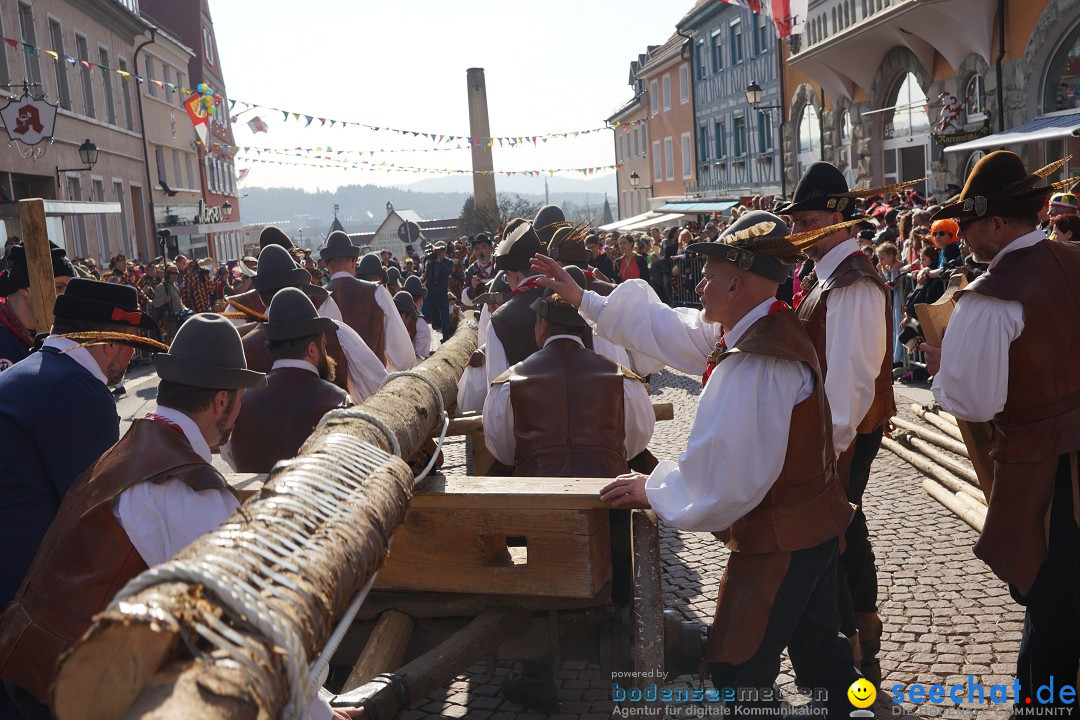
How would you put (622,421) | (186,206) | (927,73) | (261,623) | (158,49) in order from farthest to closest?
(186,206) < (158,49) < (927,73) < (622,421) < (261,623)

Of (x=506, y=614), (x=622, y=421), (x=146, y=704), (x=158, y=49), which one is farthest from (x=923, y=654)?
(x=158, y=49)

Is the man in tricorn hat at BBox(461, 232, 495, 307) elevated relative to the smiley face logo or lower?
elevated

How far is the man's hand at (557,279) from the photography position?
11.9ft

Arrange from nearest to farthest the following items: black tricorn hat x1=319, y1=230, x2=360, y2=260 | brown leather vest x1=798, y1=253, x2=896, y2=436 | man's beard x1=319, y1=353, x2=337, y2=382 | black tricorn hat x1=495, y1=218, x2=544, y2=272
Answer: brown leather vest x1=798, y1=253, x2=896, y2=436 → man's beard x1=319, y1=353, x2=337, y2=382 → black tricorn hat x1=495, y1=218, x2=544, y2=272 → black tricorn hat x1=319, y1=230, x2=360, y2=260

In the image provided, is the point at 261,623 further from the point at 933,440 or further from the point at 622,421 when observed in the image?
the point at 933,440

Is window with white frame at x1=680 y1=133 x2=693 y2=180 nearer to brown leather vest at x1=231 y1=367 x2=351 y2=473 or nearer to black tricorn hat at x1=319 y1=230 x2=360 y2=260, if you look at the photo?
black tricorn hat at x1=319 y1=230 x2=360 y2=260

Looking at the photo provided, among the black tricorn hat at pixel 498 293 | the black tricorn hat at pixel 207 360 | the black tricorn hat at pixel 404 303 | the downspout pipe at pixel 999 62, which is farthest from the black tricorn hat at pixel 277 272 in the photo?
the downspout pipe at pixel 999 62

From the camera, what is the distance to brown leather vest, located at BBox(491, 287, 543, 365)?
17.4 ft

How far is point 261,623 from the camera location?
1.58 m

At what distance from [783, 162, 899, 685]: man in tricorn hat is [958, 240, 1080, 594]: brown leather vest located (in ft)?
1.80

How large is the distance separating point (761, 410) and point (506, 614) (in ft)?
3.76

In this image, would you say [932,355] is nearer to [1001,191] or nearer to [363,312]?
[1001,191]

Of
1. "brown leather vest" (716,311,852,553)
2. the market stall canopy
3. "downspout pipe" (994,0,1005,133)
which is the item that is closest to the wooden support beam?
"brown leather vest" (716,311,852,553)

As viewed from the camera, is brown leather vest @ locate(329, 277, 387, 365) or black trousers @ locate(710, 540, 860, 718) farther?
brown leather vest @ locate(329, 277, 387, 365)
